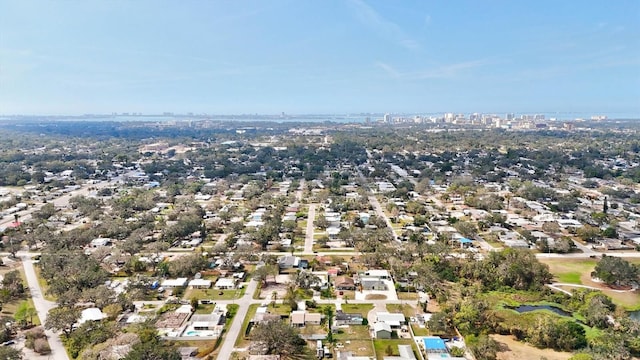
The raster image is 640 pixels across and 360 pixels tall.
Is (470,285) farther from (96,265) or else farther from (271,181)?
(271,181)

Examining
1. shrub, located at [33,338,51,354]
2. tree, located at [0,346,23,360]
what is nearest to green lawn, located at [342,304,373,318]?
shrub, located at [33,338,51,354]

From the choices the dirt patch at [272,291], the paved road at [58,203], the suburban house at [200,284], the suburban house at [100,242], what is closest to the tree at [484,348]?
the dirt patch at [272,291]

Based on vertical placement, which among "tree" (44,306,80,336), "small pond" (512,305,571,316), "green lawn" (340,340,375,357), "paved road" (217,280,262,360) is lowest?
"small pond" (512,305,571,316)

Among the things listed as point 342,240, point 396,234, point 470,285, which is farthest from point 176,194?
point 470,285

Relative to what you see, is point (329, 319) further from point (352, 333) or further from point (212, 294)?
point (212, 294)

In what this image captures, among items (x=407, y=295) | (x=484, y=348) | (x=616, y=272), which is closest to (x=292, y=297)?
(x=407, y=295)

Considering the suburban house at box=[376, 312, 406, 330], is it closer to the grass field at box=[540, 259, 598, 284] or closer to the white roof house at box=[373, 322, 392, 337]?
the white roof house at box=[373, 322, 392, 337]
